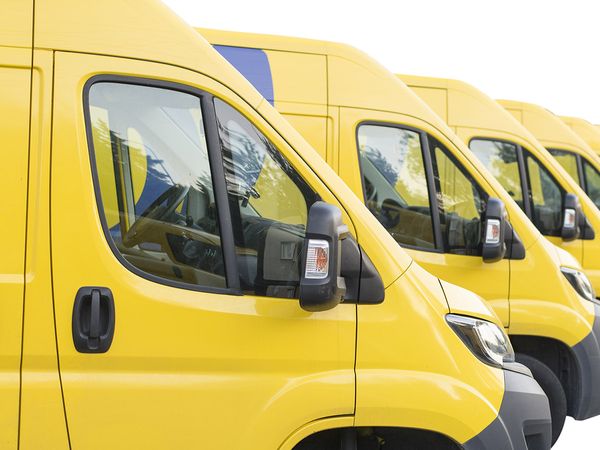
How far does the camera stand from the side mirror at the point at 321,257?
2.82 m

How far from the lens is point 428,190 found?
5707 millimetres

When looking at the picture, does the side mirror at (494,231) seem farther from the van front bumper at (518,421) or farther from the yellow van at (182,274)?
the yellow van at (182,274)

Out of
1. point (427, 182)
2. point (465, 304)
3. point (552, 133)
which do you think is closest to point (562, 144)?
point (552, 133)

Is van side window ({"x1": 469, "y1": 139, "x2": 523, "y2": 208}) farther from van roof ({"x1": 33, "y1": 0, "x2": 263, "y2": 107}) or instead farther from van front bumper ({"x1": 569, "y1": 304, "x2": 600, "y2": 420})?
van roof ({"x1": 33, "y1": 0, "x2": 263, "y2": 107})

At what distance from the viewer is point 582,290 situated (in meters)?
5.84

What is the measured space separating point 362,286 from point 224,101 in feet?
2.73

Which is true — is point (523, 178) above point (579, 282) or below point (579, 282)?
above

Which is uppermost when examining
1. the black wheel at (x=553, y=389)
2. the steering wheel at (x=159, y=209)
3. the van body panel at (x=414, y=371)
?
the steering wheel at (x=159, y=209)

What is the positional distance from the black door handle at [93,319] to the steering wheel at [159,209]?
0.86 ft

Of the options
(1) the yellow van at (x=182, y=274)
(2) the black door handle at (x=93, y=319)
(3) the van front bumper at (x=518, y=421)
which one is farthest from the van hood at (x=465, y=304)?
(2) the black door handle at (x=93, y=319)

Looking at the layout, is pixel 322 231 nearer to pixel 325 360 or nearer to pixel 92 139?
pixel 325 360

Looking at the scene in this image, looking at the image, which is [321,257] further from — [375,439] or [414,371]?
[375,439]

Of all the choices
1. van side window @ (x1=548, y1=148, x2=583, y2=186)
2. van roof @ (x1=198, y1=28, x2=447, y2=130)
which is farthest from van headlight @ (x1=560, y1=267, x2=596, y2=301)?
van side window @ (x1=548, y1=148, x2=583, y2=186)

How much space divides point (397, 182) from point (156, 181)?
9.51 ft
